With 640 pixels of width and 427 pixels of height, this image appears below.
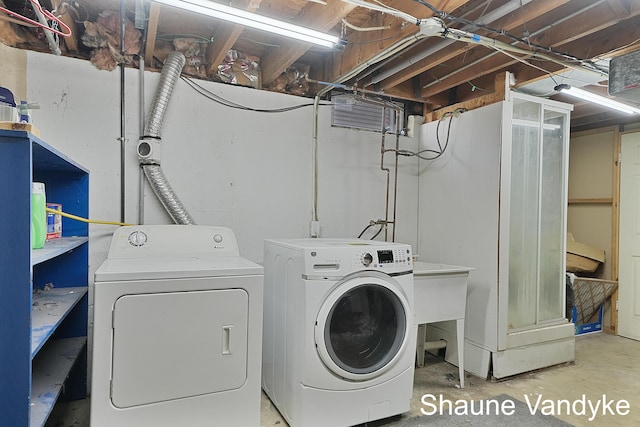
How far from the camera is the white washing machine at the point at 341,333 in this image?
1997 mm

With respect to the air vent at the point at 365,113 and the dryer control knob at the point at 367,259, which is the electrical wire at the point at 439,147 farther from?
the dryer control knob at the point at 367,259

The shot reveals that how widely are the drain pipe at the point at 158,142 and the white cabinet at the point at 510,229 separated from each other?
223 centimetres

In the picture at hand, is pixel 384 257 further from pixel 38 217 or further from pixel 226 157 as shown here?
pixel 38 217

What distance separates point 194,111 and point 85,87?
2.29 feet

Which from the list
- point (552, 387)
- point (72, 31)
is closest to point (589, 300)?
point (552, 387)

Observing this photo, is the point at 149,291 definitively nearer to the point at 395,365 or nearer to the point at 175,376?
the point at 175,376

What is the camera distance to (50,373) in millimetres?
1800

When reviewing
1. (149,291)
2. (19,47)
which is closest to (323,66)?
(19,47)

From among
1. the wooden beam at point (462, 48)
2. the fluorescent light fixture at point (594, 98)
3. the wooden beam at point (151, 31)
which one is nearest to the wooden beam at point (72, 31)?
the wooden beam at point (151, 31)

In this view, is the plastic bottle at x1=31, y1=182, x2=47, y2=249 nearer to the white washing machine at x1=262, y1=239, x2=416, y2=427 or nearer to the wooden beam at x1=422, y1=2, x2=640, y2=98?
the white washing machine at x1=262, y1=239, x2=416, y2=427

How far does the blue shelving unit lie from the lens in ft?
3.69

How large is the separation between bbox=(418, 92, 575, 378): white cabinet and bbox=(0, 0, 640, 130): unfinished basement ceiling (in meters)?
0.37

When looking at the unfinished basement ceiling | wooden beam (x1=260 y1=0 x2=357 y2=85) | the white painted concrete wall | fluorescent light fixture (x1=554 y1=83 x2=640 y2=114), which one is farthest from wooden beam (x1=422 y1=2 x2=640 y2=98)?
wooden beam (x1=260 y1=0 x2=357 y2=85)

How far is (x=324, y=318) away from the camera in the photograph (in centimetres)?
199
